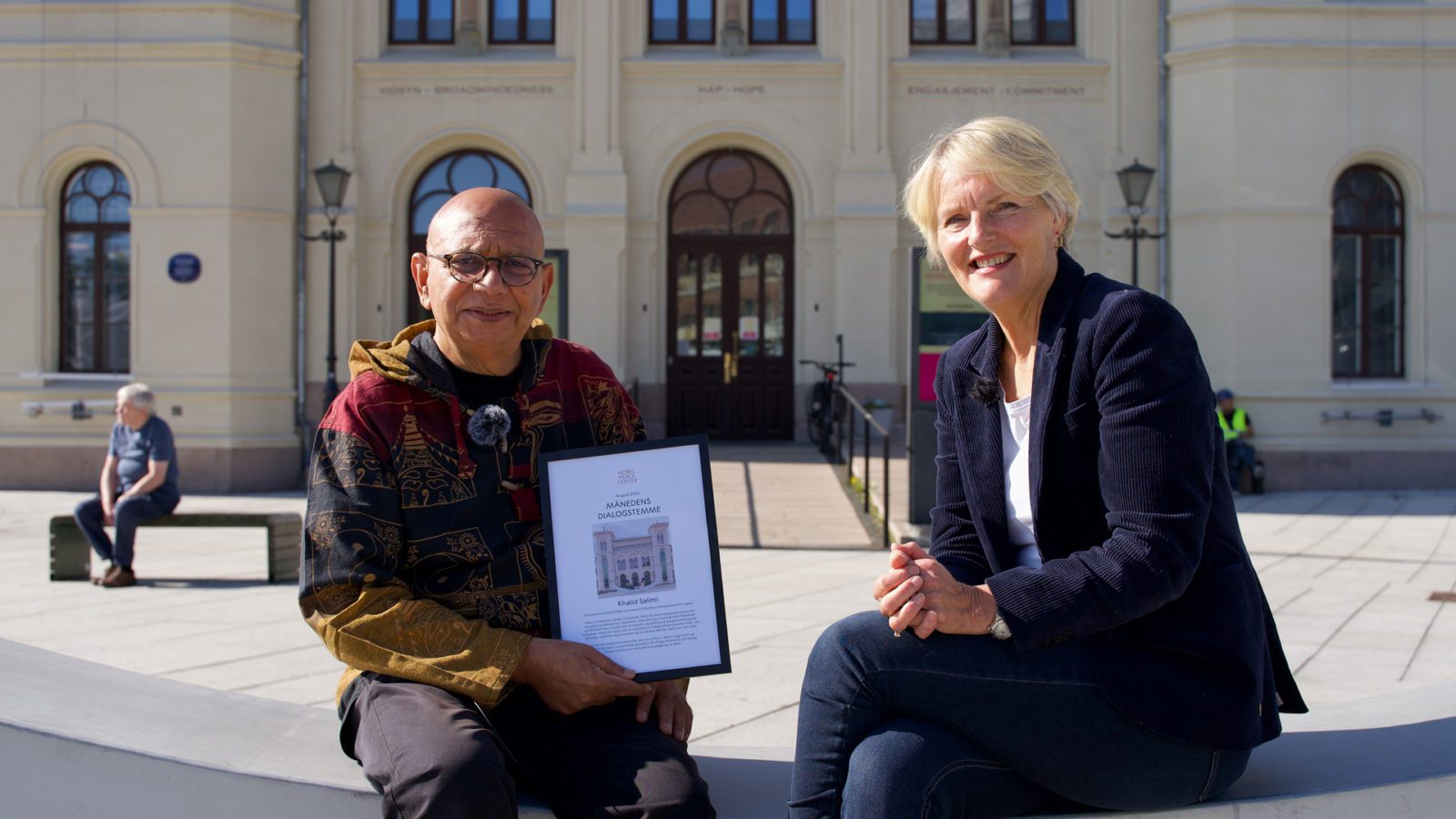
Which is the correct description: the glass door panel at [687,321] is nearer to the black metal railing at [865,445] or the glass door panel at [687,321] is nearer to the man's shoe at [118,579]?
the black metal railing at [865,445]

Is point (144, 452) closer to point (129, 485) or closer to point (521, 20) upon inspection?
point (129, 485)

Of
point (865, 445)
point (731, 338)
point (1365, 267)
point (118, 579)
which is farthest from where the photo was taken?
point (731, 338)

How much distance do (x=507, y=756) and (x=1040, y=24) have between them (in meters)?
17.1

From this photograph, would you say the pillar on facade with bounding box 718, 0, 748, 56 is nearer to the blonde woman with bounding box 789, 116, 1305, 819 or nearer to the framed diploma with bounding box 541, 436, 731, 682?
the framed diploma with bounding box 541, 436, 731, 682

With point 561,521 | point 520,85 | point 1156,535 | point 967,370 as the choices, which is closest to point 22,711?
point 561,521

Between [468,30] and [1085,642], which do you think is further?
[468,30]

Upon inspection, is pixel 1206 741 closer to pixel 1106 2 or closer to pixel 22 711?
pixel 22 711

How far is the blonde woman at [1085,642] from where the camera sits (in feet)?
7.56

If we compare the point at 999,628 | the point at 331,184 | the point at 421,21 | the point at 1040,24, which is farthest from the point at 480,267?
the point at 1040,24

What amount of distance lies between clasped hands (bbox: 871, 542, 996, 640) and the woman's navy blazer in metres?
0.05

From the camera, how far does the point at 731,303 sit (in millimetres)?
18406

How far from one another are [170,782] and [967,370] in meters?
1.89

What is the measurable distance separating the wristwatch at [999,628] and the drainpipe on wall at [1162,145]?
15.5m

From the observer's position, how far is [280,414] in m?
16.7
